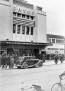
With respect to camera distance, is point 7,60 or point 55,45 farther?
point 55,45

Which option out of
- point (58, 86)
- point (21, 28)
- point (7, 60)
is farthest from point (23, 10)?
point (58, 86)

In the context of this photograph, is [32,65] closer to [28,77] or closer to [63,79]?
[28,77]

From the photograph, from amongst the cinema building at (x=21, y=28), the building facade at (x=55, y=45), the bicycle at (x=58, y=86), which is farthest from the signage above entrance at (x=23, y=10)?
the bicycle at (x=58, y=86)

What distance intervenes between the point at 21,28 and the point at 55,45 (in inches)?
7.2

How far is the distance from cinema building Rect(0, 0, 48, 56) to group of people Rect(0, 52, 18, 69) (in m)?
0.02

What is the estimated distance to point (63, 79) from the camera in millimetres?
833

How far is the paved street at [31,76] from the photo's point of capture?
630mm

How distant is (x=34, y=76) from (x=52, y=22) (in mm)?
277

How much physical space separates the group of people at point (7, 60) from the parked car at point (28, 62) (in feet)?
0.08

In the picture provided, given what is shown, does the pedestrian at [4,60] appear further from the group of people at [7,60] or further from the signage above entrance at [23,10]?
the signage above entrance at [23,10]

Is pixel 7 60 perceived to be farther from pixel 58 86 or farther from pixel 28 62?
pixel 58 86

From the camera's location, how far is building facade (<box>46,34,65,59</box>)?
729 mm

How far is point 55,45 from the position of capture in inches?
29.4

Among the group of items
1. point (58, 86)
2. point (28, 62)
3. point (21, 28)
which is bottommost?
point (58, 86)
